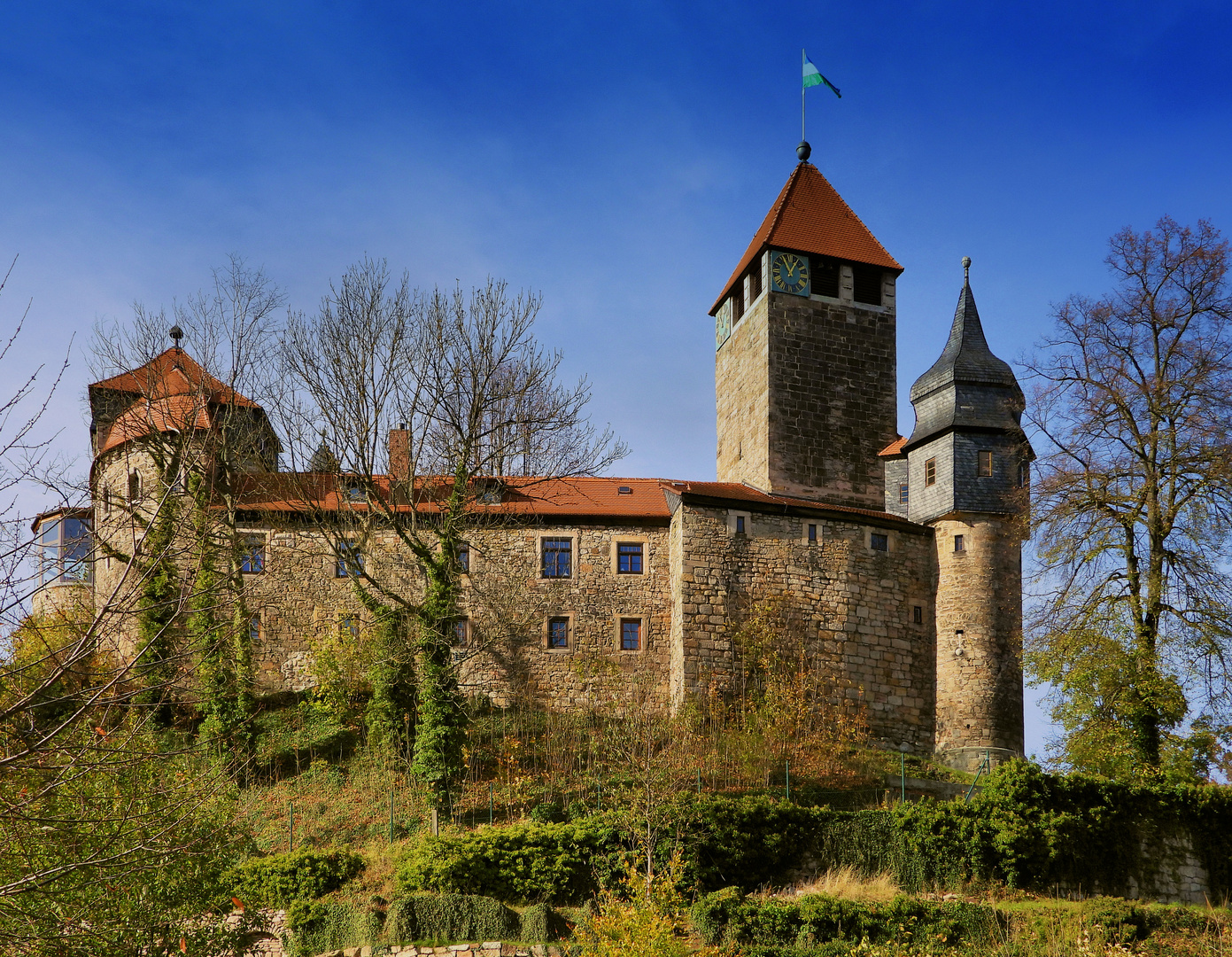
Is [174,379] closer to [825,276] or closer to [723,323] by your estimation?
[723,323]

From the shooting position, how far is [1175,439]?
72.1 feet

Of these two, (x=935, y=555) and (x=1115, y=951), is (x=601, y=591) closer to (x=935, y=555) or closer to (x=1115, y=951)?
(x=935, y=555)

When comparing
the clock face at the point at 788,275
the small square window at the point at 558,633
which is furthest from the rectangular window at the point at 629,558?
the clock face at the point at 788,275

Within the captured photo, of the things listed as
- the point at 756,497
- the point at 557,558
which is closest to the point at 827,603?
the point at 756,497

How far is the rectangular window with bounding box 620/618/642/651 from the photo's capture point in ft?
93.6

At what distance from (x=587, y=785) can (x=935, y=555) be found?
11250mm

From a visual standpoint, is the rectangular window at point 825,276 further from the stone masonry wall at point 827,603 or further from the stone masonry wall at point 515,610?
the stone masonry wall at point 515,610

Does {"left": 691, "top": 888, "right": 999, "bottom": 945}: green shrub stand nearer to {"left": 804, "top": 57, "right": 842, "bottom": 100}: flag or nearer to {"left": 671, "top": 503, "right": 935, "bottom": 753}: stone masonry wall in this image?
{"left": 671, "top": 503, "right": 935, "bottom": 753}: stone masonry wall

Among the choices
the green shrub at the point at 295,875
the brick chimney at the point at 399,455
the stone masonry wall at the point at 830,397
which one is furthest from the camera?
the stone masonry wall at the point at 830,397

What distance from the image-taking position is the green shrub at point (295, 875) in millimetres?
18688

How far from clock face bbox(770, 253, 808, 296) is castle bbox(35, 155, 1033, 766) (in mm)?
698

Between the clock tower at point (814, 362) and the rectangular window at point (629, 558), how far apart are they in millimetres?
4008

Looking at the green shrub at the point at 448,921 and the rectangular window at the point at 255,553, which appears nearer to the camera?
the green shrub at the point at 448,921

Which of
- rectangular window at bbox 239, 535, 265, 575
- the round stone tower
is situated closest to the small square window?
rectangular window at bbox 239, 535, 265, 575
